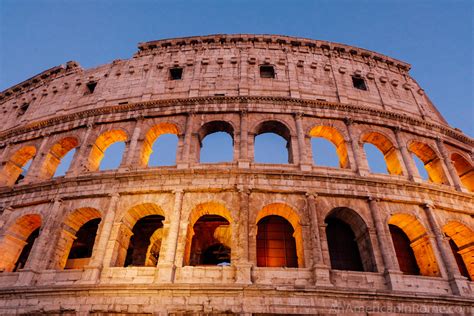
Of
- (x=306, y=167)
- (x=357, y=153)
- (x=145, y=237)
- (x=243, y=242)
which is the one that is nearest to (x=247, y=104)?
(x=306, y=167)

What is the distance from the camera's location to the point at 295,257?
11281mm

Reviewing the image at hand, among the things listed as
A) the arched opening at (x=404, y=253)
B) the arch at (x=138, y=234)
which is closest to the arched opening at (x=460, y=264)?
the arched opening at (x=404, y=253)

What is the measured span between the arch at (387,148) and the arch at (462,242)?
2.88 m

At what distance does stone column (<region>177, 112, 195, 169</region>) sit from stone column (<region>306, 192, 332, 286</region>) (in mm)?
4926

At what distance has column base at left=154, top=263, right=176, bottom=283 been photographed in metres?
9.61

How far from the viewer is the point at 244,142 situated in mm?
12844

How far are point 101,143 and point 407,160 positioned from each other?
45.9 ft

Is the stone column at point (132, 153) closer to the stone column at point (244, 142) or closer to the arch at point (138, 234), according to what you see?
the arch at point (138, 234)

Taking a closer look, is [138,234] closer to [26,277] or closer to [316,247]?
[26,277]

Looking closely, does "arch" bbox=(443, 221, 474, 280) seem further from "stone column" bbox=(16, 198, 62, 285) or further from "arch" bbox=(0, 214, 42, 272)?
"arch" bbox=(0, 214, 42, 272)

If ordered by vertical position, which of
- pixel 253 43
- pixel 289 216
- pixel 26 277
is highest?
pixel 253 43

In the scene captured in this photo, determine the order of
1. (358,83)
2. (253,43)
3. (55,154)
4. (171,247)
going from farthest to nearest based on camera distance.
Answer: (253,43), (358,83), (55,154), (171,247)

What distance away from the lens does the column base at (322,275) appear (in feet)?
31.2

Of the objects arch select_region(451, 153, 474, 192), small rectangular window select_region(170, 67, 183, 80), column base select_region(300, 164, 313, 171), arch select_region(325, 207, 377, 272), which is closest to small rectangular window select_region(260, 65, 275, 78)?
small rectangular window select_region(170, 67, 183, 80)
